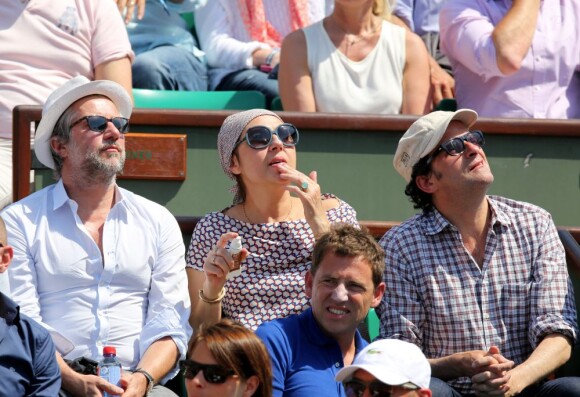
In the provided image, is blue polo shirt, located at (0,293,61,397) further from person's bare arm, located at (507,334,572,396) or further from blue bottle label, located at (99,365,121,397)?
person's bare arm, located at (507,334,572,396)

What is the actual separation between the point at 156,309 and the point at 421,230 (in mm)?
1088

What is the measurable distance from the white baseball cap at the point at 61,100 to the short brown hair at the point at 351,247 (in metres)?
1.20

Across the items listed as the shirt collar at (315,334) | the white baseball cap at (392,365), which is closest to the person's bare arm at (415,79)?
the shirt collar at (315,334)

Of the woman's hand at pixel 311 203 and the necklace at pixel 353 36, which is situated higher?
the necklace at pixel 353 36

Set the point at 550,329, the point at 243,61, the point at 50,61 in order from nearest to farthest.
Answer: the point at 550,329 → the point at 50,61 → the point at 243,61

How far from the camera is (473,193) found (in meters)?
4.84

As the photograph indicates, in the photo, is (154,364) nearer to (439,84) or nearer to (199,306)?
(199,306)

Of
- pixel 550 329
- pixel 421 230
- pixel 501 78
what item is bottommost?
pixel 550 329

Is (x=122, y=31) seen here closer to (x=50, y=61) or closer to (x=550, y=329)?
(x=50, y=61)

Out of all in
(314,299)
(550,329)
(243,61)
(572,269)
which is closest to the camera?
(314,299)

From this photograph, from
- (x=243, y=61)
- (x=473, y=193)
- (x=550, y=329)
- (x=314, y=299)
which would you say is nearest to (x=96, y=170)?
(x=314, y=299)

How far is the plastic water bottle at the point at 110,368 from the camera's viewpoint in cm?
426

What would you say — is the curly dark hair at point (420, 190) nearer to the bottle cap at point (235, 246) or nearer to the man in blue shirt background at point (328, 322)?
the man in blue shirt background at point (328, 322)

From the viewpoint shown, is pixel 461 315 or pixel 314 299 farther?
pixel 461 315
